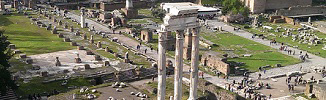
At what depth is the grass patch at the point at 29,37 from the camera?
56594 mm

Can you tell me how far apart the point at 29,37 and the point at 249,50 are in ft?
103

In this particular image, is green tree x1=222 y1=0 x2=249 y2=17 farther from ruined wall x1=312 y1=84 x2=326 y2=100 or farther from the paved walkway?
ruined wall x1=312 y1=84 x2=326 y2=100

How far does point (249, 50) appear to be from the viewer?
62.6 metres

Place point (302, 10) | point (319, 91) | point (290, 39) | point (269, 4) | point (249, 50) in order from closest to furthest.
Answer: point (319, 91) → point (249, 50) → point (290, 39) → point (302, 10) → point (269, 4)

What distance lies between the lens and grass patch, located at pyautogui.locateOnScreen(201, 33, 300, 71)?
5692cm

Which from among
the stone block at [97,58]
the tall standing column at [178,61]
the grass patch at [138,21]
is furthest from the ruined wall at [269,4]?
the tall standing column at [178,61]

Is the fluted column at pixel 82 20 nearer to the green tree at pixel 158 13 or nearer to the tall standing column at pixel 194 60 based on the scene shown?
the green tree at pixel 158 13

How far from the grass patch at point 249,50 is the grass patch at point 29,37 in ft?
73.6

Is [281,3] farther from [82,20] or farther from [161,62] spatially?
[161,62]

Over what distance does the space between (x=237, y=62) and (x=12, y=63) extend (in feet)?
90.7

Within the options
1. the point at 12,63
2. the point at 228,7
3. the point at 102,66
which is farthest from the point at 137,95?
the point at 228,7

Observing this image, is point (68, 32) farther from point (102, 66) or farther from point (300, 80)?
point (300, 80)

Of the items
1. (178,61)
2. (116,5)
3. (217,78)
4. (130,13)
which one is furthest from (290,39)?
(178,61)

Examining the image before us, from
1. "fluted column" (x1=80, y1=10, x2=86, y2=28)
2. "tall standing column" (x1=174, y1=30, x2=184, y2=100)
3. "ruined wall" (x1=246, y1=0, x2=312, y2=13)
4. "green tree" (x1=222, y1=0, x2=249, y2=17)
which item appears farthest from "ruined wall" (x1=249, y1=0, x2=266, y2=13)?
"tall standing column" (x1=174, y1=30, x2=184, y2=100)
